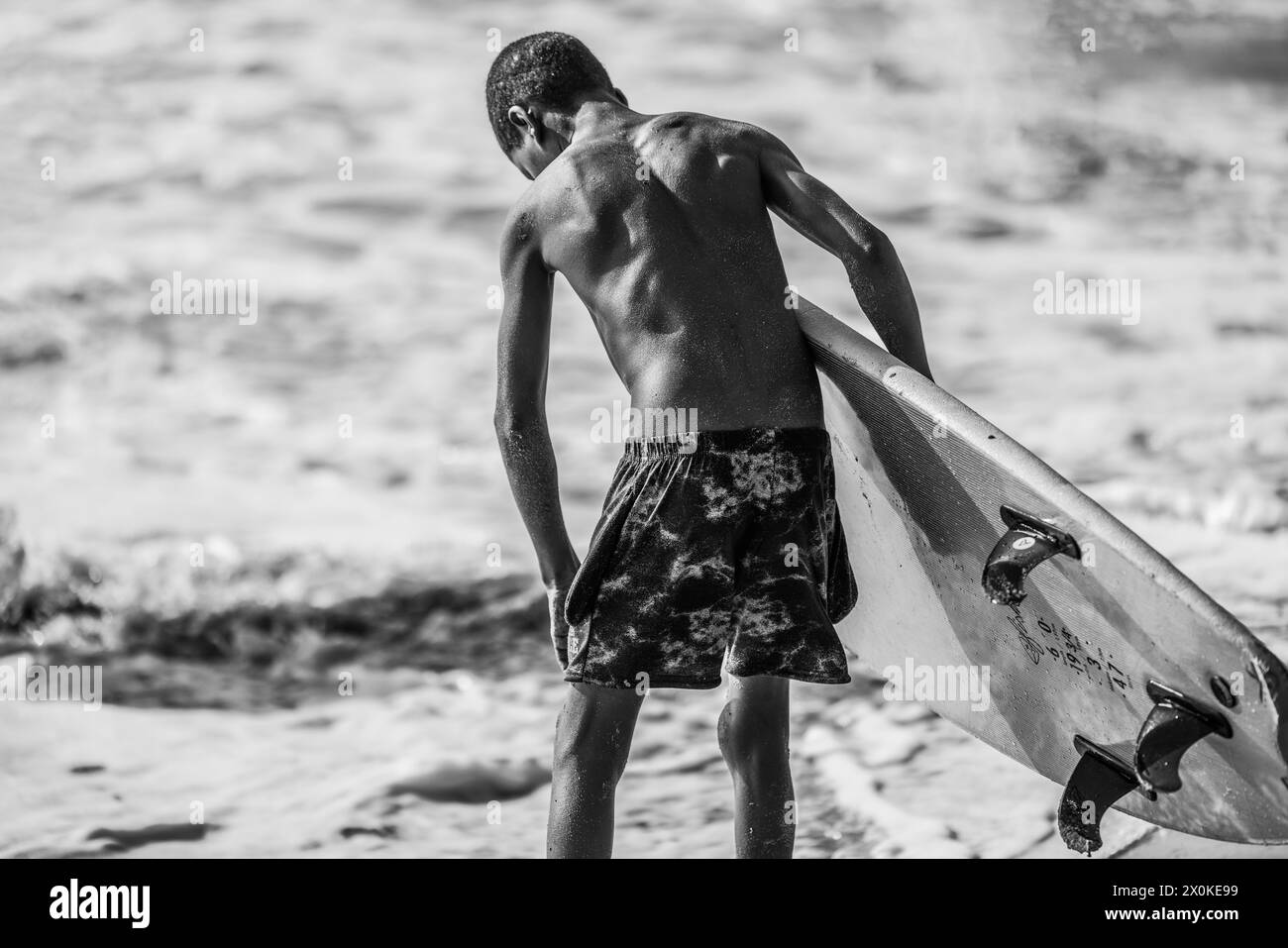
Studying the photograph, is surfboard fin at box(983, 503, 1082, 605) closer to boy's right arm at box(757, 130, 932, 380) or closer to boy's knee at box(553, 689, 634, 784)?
boy's right arm at box(757, 130, 932, 380)

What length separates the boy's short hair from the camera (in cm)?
238

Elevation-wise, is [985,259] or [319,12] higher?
[319,12]

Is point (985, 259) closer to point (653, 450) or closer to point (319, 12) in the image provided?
point (319, 12)

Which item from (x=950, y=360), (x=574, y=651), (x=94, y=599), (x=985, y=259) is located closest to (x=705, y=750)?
(x=574, y=651)

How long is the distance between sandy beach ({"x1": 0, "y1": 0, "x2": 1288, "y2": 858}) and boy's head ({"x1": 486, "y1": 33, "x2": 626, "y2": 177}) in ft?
5.53

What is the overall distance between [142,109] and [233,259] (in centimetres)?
138

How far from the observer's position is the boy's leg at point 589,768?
215 centimetres

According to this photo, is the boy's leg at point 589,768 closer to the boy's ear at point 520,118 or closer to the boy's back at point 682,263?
the boy's back at point 682,263

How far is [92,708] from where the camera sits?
4.68 m

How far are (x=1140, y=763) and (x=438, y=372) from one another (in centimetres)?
599

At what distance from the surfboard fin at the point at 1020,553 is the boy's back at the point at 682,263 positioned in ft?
1.14

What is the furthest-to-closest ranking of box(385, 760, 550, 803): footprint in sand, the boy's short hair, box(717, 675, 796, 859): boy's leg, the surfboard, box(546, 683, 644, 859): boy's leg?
box(385, 760, 550, 803): footprint in sand < the boy's short hair < box(717, 675, 796, 859): boy's leg < box(546, 683, 644, 859): boy's leg < the surfboard

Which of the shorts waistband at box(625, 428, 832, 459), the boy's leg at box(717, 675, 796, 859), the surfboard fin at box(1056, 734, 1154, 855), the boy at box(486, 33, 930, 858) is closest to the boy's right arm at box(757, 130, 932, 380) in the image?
the boy at box(486, 33, 930, 858)

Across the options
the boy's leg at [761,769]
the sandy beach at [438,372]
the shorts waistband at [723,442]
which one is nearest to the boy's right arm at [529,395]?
the shorts waistband at [723,442]
